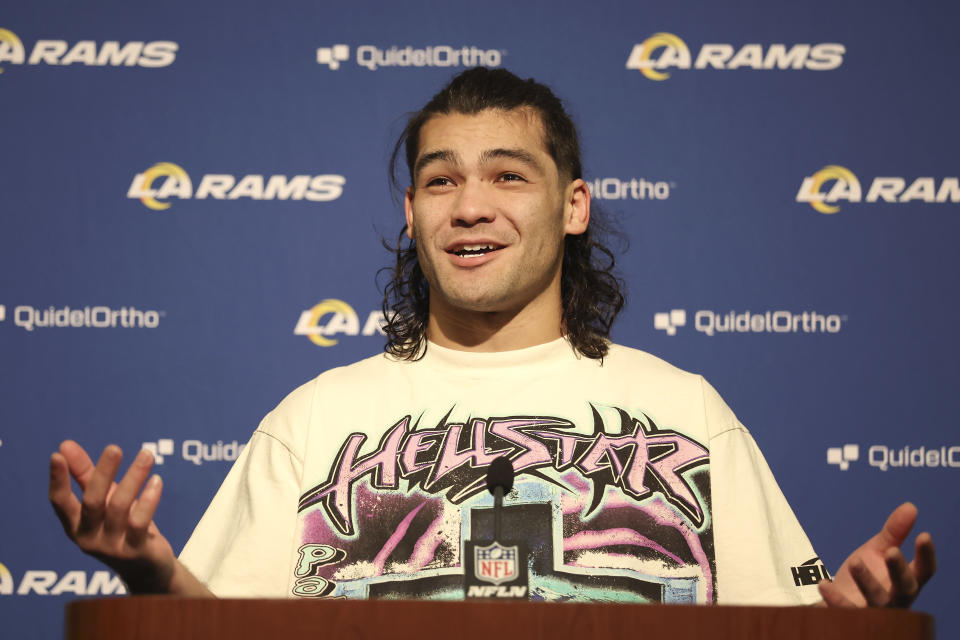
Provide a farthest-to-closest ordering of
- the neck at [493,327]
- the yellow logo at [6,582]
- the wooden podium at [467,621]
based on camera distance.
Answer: the yellow logo at [6,582], the neck at [493,327], the wooden podium at [467,621]

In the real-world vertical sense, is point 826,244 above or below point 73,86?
below

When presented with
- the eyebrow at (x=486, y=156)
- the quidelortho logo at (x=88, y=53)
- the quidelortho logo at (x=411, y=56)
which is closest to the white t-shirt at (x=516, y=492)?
the eyebrow at (x=486, y=156)

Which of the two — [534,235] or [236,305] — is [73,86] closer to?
[236,305]

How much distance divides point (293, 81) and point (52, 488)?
6.08 ft

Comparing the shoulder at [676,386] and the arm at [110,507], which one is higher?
the shoulder at [676,386]

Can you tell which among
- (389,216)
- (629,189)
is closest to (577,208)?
(629,189)

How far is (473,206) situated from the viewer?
205cm

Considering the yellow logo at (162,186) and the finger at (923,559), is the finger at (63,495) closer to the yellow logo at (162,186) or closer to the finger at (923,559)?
the finger at (923,559)

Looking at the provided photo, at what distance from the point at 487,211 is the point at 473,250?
0.10 metres

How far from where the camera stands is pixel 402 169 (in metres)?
2.80

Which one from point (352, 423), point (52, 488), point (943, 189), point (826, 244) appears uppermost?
point (943, 189)

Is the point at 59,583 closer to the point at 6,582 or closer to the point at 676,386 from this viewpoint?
the point at 6,582

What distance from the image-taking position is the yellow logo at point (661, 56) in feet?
9.25
